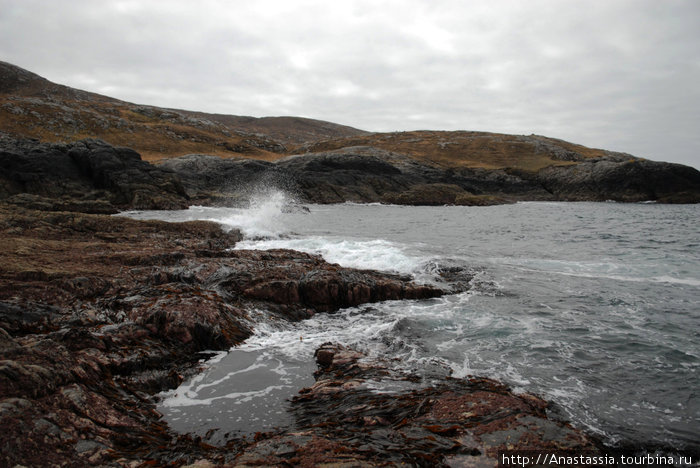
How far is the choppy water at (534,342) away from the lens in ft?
22.5

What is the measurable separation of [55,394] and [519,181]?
91.3 metres

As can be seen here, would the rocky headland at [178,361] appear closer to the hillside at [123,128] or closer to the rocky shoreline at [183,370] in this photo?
the rocky shoreline at [183,370]

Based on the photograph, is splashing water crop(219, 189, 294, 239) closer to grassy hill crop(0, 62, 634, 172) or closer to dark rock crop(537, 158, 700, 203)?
grassy hill crop(0, 62, 634, 172)

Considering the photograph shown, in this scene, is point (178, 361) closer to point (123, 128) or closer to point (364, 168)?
point (364, 168)

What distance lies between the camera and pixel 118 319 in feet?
29.5

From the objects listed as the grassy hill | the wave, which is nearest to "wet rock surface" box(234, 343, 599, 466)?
the wave

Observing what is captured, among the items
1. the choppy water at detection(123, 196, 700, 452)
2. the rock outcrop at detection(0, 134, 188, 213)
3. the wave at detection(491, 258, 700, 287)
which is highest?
the rock outcrop at detection(0, 134, 188, 213)

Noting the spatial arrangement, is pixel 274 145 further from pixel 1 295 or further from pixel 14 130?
pixel 1 295

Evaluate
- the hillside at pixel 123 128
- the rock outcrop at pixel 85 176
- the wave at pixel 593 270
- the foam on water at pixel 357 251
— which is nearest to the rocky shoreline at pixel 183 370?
the foam on water at pixel 357 251

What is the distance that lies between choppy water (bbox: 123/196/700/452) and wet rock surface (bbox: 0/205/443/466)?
2.40ft

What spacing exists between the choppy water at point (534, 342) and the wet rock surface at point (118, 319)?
2.40ft

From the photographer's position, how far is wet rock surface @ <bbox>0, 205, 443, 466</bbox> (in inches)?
197

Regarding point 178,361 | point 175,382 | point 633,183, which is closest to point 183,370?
point 178,361

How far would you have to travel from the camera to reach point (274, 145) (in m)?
118
